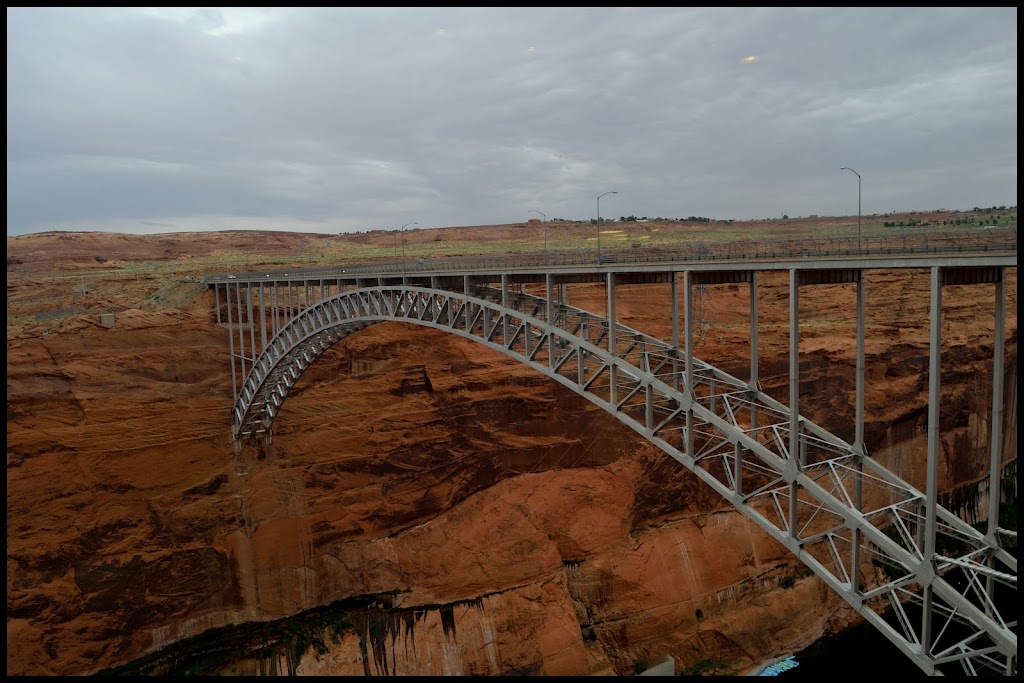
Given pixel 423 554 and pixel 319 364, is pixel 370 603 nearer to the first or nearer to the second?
pixel 423 554

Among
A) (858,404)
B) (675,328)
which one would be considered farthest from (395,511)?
(858,404)

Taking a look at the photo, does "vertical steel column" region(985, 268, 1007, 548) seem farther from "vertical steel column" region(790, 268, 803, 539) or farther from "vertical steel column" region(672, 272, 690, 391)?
"vertical steel column" region(672, 272, 690, 391)

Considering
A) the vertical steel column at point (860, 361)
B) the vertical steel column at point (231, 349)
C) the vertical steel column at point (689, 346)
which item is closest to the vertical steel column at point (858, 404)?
the vertical steel column at point (860, 361)

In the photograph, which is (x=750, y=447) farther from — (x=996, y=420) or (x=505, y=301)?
(x=505, y=301)

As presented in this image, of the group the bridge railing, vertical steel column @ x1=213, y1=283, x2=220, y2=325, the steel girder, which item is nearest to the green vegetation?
the steel girder

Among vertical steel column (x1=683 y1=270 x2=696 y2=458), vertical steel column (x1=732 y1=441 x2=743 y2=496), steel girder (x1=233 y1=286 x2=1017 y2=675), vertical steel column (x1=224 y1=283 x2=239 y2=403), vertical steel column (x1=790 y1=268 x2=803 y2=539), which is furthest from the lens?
vertical steel column (x1=224 y1=283 x2=239 y2=403)

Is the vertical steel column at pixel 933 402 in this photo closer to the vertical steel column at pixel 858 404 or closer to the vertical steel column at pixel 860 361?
the vertical steel column at pixel 858 404
